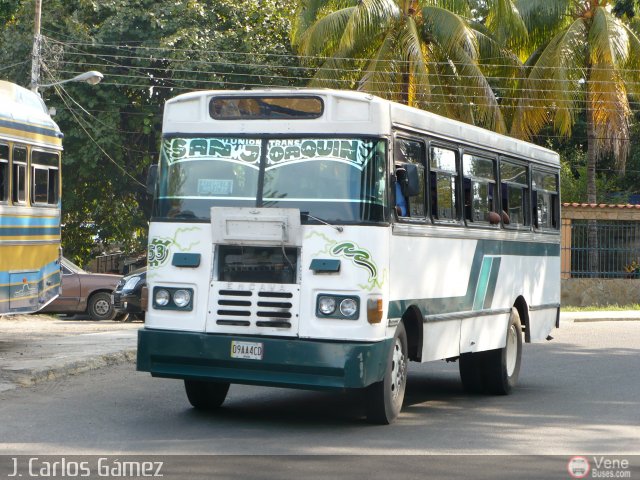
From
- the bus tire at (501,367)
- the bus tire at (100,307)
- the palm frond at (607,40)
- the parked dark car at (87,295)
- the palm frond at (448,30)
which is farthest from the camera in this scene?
the palm frond at (607,40)

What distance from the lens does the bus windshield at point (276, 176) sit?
33.0ft

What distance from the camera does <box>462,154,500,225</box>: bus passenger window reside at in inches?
482

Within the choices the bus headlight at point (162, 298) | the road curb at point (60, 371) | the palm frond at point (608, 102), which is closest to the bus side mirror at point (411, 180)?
the bus headlight at point (162, 298)

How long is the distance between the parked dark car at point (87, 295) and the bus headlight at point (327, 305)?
652 inches

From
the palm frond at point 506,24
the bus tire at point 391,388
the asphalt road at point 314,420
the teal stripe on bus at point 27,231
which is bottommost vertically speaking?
the asphalt road at point 314,420

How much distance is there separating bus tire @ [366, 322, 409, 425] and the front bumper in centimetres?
26

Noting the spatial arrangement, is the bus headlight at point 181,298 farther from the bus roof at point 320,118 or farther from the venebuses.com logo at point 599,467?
the venebuses.com logo at point 599,467

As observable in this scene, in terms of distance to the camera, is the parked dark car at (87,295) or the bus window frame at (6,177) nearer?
the bus window frame at (6,177)

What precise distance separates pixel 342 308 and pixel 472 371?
3891 mm

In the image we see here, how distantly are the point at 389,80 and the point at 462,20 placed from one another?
7.92 ft

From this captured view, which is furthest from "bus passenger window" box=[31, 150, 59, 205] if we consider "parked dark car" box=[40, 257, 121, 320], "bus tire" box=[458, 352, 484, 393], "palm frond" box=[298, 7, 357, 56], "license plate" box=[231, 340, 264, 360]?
"palm frond" box=[298, 7, 357, 56]

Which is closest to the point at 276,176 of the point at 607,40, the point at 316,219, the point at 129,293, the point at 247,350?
the point at 316,219

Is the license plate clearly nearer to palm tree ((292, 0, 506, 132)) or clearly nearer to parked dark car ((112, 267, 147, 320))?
parked dark car ((112, 267, 147, 320))

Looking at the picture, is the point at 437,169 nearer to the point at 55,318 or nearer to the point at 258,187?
the point at 258,187
